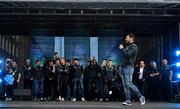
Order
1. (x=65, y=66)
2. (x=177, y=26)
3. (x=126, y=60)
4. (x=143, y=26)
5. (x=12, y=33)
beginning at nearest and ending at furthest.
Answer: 1. (x=126, y=60)
2. (x=65, y=66)
3. (x=177, y=26)
4. (x=143, y=26)
5. (x=12, y=33)

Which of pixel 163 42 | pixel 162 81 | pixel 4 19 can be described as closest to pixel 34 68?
pixel 4 19

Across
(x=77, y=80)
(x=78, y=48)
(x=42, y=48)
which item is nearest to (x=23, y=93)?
(x=77, y=80)

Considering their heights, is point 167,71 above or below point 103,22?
below

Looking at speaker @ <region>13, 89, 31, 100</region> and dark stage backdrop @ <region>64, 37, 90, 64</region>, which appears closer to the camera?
speaker @ <region>13, 89, 31, 100</region>

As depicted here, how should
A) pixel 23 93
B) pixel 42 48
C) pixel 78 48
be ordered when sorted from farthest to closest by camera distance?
pixel 42 48 → pixel 78 48 → pixel 23 93

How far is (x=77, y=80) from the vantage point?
66.1 feet

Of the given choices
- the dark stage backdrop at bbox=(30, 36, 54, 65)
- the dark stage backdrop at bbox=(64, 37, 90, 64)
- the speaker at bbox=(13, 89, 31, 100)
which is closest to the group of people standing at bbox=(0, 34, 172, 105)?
the speaker at bbox=(13, 89, 31, 100)

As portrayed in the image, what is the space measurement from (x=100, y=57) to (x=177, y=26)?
661cm

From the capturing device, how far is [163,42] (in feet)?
81.5

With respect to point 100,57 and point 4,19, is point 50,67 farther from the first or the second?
point 100,57

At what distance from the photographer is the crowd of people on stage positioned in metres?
20.2

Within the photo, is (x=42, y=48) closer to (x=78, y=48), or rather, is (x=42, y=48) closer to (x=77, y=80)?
(x=78, y=48)

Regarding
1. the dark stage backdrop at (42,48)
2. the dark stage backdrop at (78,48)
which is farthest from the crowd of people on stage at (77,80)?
the dark stage backdrop at (42,48)

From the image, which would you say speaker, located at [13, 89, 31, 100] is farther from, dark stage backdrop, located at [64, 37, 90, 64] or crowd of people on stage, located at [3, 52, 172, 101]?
dark stage backdrop, located at [64, 37, 90, 64]
